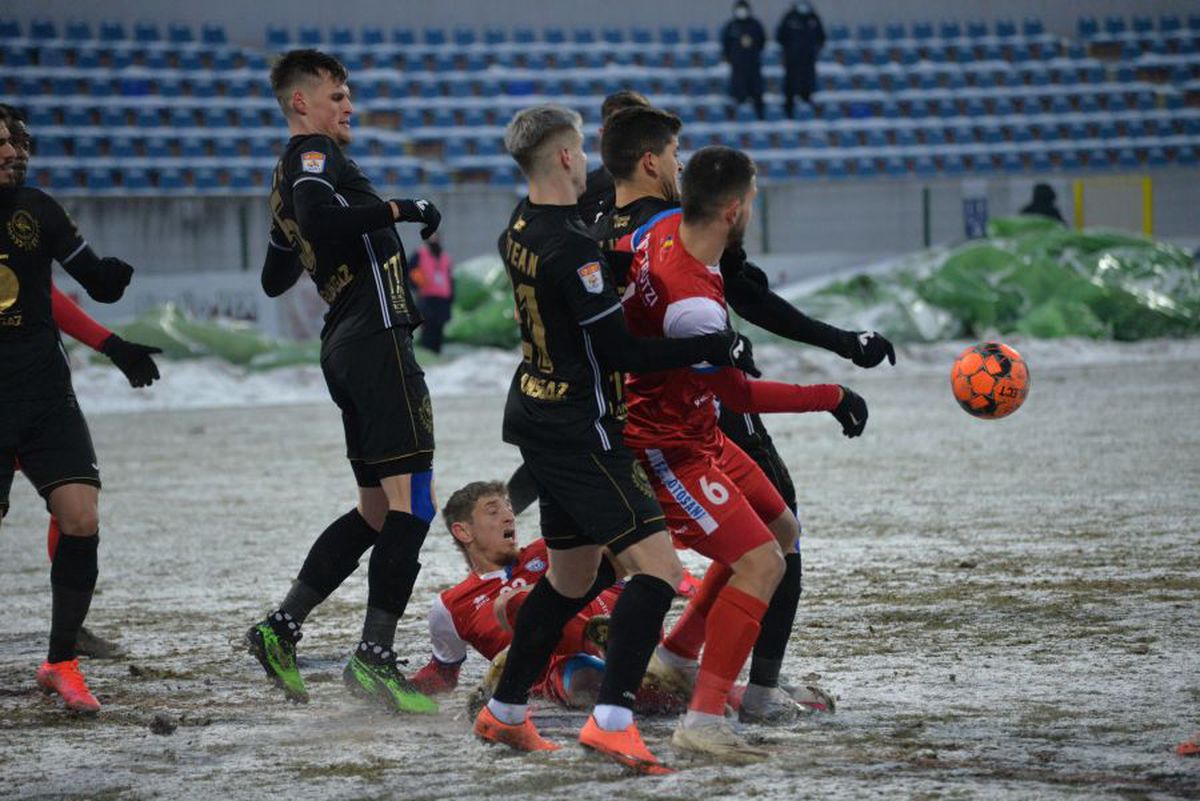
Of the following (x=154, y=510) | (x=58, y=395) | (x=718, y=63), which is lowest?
(x=154, y=510)

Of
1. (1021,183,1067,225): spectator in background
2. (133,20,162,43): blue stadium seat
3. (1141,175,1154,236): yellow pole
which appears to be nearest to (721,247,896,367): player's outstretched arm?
(1021,183,1067,225): spectator in background

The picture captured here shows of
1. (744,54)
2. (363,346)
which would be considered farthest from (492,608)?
(744,54)

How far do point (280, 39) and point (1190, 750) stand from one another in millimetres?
27564

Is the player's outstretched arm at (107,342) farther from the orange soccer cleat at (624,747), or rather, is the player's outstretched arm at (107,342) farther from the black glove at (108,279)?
the orange soccer cleat at (624,747)

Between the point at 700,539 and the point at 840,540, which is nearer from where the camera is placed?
the point at 700,539

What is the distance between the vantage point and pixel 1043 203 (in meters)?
26.2

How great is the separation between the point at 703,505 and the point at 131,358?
98.0 inches

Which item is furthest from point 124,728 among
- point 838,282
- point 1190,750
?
point 838,282

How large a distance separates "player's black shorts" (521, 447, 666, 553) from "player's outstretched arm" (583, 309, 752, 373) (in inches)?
11.1

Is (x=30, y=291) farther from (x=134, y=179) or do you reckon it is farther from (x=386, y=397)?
(x=134, y=179)

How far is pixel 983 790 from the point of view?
3924mm

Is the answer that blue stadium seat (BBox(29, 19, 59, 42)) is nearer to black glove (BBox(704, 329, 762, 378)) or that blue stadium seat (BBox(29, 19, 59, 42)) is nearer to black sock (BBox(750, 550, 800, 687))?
black sock (BBox(750, 550, 800, 687))

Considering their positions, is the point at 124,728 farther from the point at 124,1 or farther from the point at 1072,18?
the point at 1072,18

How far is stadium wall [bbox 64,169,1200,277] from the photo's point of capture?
24.2m
